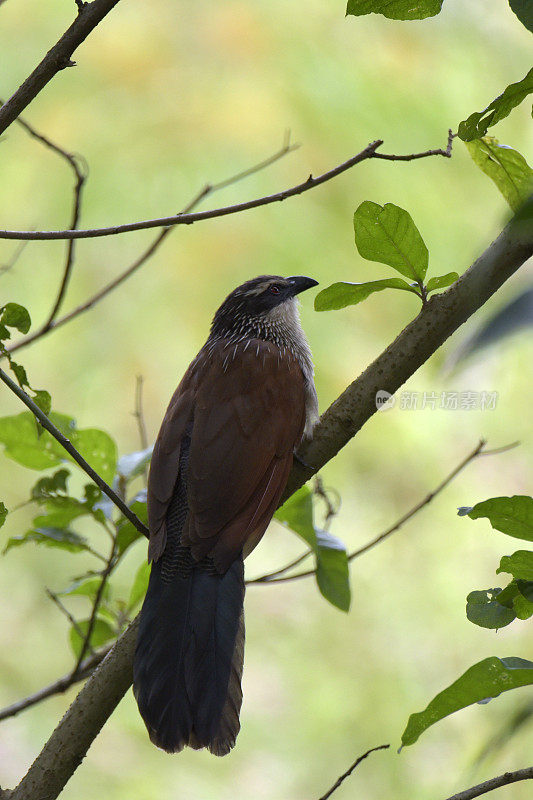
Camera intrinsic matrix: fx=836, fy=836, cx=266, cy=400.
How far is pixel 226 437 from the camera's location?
222 centimetres

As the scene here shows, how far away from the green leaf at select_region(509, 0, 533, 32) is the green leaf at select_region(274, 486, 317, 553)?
1251mm

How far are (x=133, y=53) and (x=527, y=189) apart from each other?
22.2ft

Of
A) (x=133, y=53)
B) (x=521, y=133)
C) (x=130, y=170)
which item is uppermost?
(x=521, y=133)

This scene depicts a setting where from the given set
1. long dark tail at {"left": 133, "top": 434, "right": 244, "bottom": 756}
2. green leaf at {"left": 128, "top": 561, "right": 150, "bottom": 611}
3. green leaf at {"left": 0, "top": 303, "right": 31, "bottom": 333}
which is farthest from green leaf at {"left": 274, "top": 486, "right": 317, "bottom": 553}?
green leaf at {"left": 0, "top": 303, "right": 31, "bottom": 333}

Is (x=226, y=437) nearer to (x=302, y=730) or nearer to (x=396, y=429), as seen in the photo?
(x=302, y=730)

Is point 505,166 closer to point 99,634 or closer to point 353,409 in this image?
point 353,409

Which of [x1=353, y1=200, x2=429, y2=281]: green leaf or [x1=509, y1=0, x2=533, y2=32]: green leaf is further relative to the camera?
[x1=353, y1=200, x2=429, y2=281]: green leaf

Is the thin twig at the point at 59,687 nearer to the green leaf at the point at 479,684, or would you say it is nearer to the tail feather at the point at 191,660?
the tail feather at the point at 191,660

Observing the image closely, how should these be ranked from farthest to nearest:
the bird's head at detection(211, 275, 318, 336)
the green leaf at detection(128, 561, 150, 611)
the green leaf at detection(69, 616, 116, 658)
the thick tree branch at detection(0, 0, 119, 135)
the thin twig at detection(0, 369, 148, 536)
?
the bird's head at detection(211, 275, 318, 336), the green leaf at detection(69, 616, 116, 658), the green leaf at detection(128, 561, 150, 611), the thin twig at detection(0, 369, 148, 536), the thick tree branch at detection(0, 0, 119, 135)

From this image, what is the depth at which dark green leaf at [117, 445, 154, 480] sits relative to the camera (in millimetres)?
2172

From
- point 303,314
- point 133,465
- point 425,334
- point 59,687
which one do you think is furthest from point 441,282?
point 303,314

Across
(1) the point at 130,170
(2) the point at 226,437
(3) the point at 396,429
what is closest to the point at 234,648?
(2) the point at 226,437

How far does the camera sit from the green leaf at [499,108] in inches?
48.6

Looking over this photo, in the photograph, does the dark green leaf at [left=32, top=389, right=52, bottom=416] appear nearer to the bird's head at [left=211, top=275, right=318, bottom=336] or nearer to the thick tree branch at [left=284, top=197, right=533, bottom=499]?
the thick tree branch at [left=284, top=197, right=533, bottom=499]
